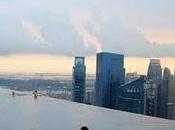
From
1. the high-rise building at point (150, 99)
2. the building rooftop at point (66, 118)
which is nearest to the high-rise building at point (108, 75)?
the high-rise building at point (150, 99)

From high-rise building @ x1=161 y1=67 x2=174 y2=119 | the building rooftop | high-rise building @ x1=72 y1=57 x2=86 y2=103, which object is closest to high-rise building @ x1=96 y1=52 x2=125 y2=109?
high-rise building @ x1=72 y1=57 x2=86 y2=103

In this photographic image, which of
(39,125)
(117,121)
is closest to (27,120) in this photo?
(39,125)

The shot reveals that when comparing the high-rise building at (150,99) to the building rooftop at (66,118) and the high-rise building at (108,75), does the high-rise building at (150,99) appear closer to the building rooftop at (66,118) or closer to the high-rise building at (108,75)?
the high-rise building at (108,75)

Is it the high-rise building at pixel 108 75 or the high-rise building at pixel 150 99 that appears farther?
the high-rise building at pixel 108 75

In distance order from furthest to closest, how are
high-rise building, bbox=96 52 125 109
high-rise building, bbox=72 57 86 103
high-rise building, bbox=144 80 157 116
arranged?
high-rise building, bbox=96 52 125 109, high-rise building, bbox=72 57 86 103, high-rise building, bbox=144 80 157 116

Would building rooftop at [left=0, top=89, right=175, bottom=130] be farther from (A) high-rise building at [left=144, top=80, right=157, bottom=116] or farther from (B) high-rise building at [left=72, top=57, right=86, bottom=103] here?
(B) high-rise building at [left=72, top=57, right=86, bottom=103]

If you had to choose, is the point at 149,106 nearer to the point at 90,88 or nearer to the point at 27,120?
the point at 90,88

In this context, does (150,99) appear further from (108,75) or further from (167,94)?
(108,75)
